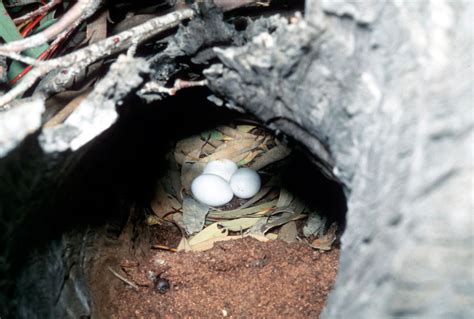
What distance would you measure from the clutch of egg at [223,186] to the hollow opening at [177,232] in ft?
0.23

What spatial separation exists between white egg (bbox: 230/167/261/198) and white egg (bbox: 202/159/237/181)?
5 centimetres

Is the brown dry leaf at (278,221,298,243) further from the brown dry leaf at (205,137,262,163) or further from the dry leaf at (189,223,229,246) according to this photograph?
the brown dry leaf at (205,137,262,163)

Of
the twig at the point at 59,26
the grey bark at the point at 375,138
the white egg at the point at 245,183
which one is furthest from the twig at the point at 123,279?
the twig at the point at 59,26

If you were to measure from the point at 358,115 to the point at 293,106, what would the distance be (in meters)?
0.16

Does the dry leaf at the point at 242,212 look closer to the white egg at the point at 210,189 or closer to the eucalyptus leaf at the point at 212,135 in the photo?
the white egg at the point at 210,189

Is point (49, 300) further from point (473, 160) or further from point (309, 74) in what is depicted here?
point (473, 160)

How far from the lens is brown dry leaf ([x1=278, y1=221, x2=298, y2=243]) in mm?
1792

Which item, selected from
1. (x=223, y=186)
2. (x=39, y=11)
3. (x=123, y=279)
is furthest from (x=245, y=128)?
(x=39, y=11)

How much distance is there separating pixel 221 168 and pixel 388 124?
4.10 ft

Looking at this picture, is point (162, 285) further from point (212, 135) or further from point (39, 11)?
point (39, 11)

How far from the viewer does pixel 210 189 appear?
1806 mm

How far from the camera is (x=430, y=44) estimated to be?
25.3 inches

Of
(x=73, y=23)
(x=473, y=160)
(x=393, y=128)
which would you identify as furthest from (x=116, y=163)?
(x=473, y=160)

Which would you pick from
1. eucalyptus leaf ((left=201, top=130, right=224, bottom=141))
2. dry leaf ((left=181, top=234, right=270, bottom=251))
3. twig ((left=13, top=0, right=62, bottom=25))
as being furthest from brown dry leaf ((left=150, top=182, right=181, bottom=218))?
twig ((left=13, top=0, right=62, bottom=25))
